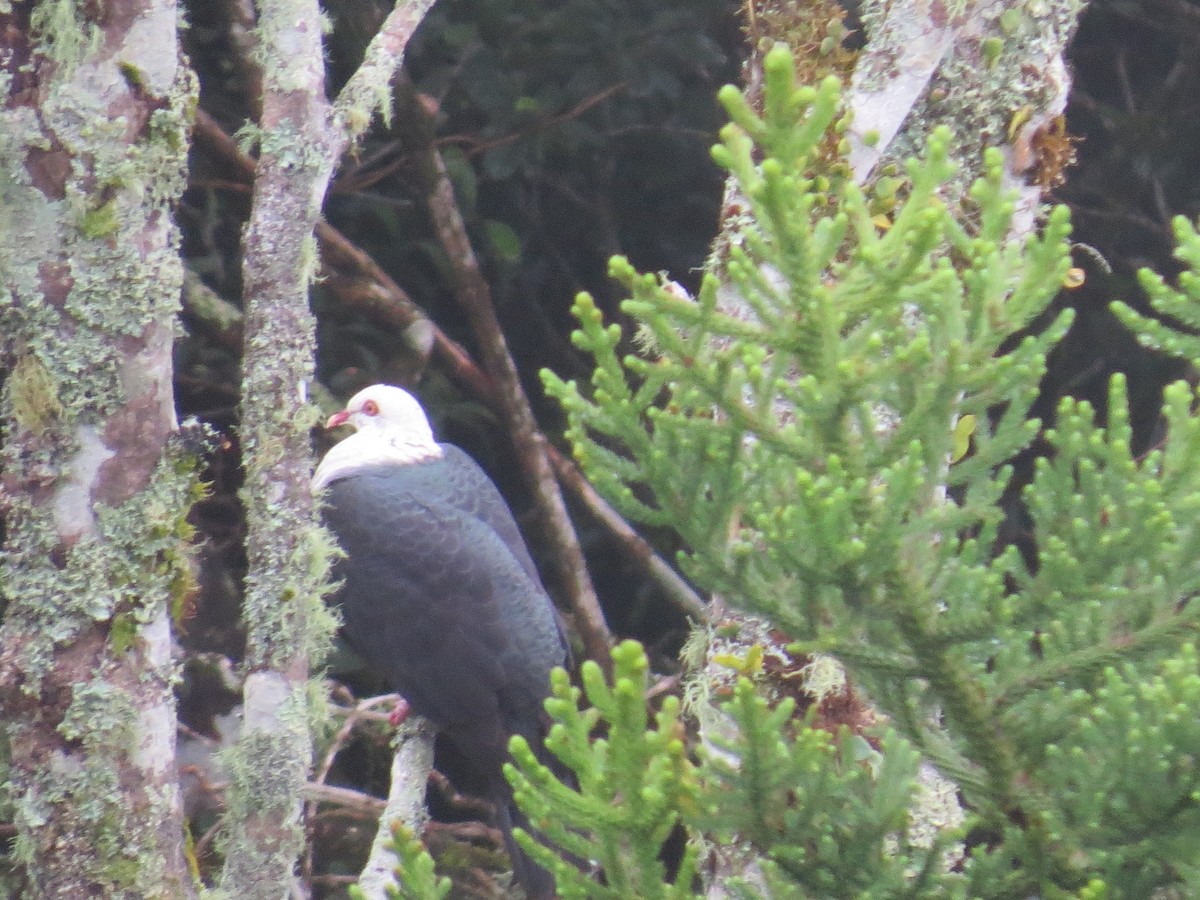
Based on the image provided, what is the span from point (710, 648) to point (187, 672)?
1.61 m

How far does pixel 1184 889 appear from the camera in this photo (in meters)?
1.42

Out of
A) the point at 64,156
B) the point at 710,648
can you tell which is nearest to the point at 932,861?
the point at 710,648

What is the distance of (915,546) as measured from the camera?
1373 millimetres

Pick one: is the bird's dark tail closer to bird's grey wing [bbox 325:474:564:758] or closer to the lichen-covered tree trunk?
bird's grey wing [bbox 325:474:564:758]

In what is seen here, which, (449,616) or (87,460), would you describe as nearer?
(87,460)

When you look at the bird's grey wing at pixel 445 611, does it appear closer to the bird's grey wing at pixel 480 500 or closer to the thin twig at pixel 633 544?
the bird's grey wing at pixel 480 500

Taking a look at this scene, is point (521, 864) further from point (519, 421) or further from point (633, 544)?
point (519, 421)

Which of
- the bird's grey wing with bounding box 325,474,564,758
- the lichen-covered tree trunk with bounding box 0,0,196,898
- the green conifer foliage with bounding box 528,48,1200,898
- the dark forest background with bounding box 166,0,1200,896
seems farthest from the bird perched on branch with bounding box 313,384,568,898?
the green conifer foliage with bounding box 528,48,1200,898

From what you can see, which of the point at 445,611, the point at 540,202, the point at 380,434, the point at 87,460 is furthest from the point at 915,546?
the point at 540,202

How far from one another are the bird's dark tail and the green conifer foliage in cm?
172

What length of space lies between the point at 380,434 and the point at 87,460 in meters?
1.20

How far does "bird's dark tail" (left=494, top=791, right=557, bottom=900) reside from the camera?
3.15 m

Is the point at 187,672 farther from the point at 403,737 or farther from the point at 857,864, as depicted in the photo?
the point at 857,864

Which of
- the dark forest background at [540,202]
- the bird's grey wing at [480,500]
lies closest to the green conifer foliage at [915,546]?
the bird's grey wing at [480,500]
